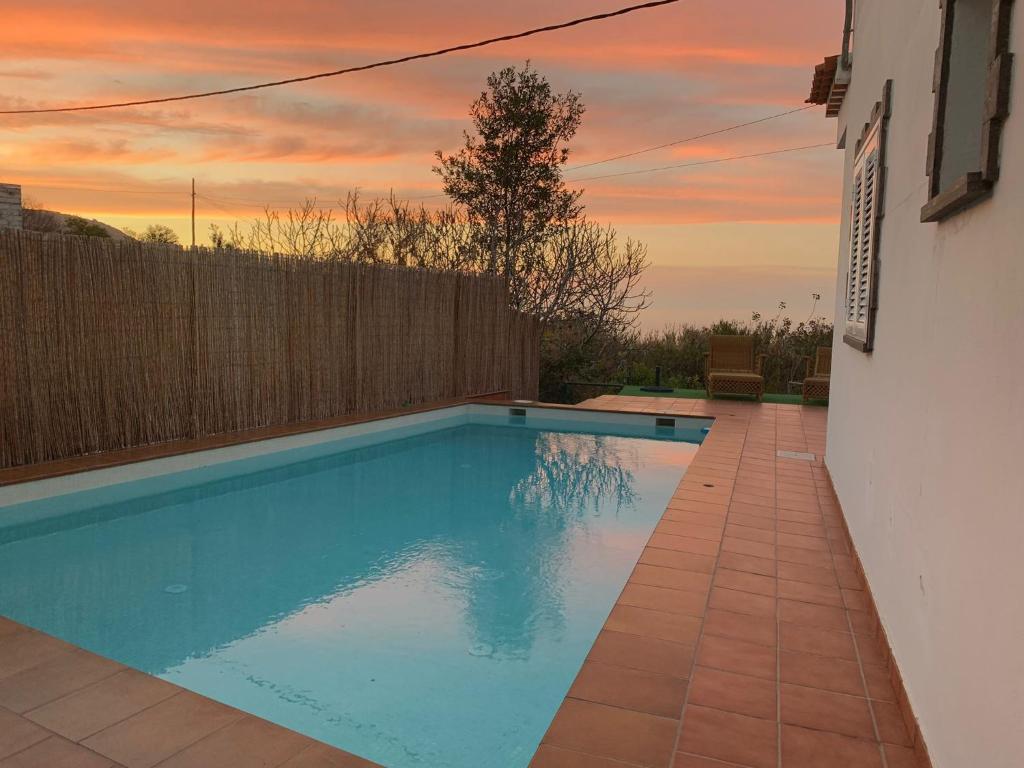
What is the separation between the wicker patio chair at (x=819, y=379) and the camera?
12430 millimetres

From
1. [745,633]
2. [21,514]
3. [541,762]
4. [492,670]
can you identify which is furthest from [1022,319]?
[21,514]

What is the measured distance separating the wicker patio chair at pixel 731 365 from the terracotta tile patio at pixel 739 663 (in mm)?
7555

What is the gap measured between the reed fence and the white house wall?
6.42 meters

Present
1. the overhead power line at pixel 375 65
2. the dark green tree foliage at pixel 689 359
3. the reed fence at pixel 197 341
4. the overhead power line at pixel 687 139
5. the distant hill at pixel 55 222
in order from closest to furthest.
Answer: the reed fence at pixel 197 341
the overhead power line at pixel 375 65
the overhead power line at pixel 687 139
the dark green tree foliage at pixel 689 359
the distant hill at pixel 55 222

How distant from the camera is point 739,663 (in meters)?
3.13

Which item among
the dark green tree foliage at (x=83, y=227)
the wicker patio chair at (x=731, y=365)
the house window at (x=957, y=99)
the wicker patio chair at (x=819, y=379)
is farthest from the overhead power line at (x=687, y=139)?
the dark green tree foliage at (x=83, y=227)

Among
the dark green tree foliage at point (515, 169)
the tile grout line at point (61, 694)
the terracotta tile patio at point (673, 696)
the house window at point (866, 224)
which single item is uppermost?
the dark green tree foliage at point (515, 169)

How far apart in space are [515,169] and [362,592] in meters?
12.7

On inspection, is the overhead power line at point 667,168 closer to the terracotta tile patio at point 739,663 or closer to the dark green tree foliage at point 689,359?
the dark green tree foliage at point 689,359

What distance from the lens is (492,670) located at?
376 centimetres

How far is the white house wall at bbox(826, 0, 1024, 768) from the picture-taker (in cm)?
175

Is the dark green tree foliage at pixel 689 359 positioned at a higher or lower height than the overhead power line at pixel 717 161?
lower

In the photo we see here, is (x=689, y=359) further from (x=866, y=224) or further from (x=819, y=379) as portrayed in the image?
(x=866, y=224)

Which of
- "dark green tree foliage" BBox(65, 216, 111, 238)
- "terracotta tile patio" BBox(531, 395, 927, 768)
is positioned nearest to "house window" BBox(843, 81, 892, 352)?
"terracotta tile patio" BBox(531, 395, 927, 768)
